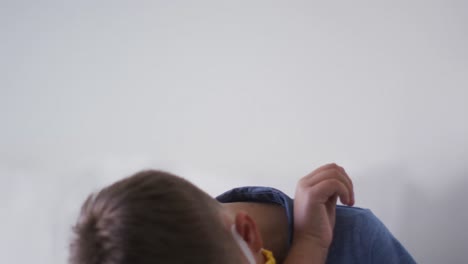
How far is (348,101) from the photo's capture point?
2.47 ft

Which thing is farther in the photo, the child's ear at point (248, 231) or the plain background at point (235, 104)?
the plain background at point (235, 104)

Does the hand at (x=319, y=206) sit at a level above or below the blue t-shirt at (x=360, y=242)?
above

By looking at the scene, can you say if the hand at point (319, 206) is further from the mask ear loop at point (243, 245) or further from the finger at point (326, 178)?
the mask ear loop at point (243, 245)

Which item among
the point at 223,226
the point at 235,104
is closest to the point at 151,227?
the point at 223,226

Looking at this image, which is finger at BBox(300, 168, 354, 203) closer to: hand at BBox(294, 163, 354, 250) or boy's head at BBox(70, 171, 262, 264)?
hand at BBox(294, 163, 354, 250)

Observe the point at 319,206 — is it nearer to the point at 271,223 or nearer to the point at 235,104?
the point at 271,223

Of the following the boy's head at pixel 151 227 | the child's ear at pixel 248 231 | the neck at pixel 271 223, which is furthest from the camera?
the neck at pixel 271 223

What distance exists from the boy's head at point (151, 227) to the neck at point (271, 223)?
0.17 m

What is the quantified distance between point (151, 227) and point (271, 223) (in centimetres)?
28

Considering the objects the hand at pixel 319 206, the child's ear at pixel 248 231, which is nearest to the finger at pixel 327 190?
the hand at pixel 319 206

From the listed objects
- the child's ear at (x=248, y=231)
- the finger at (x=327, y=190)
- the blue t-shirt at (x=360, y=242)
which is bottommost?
the blue t-shirt at (x=360, y=242)

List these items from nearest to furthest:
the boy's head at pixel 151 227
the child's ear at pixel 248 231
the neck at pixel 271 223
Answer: the boy's head at pixel 151 227 < the child's ear at pixel 248 231 < the neck at pixel 271 223

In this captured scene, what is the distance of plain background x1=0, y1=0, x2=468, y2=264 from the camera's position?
2.34 ft

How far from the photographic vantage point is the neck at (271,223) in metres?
0.65
